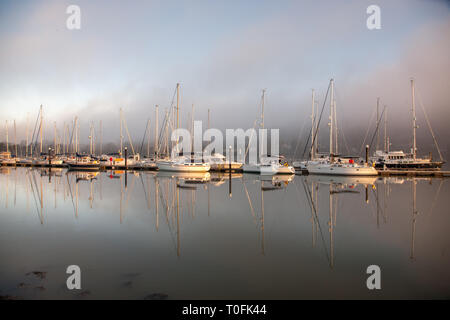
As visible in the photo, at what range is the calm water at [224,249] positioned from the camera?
661 cm

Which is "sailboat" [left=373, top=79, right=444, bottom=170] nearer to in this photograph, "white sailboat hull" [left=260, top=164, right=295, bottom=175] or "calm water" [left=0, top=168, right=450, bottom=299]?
"white sailboat hull" [left=260, top=164, right=295, bottom=175]

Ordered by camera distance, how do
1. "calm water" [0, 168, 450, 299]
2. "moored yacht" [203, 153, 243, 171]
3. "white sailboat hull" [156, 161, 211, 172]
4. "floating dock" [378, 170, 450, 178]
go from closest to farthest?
"calm water" [0, 168, 450, 299] < "floating dock" [378, 170, 450, 178] < "white sailboat hull" [156, 161, 211, 172] < "moored yacht" [203, 153, 243, 171]

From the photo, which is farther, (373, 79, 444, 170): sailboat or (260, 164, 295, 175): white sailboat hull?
(373, 79, 444, 170): sailboat

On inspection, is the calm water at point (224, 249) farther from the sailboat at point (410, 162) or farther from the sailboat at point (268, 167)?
the sailboat at point (410, 162)

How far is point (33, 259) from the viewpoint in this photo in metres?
8.38

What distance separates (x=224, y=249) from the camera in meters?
9.56

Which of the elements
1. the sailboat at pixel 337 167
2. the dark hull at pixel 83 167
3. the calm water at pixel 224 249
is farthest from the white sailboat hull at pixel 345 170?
the dark hull at pixel 83 167

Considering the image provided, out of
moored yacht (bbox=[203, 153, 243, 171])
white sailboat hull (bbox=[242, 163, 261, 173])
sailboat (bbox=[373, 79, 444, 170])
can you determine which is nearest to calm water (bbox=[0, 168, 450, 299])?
white sailboat hull (bbox=[242, 163, 261, 173])

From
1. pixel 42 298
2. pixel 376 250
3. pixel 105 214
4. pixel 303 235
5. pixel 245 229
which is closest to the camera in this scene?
pixel 42 298

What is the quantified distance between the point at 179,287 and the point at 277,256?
3501mm

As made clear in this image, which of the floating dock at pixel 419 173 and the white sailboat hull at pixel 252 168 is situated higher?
the white sailboat hull at pixel 252 168

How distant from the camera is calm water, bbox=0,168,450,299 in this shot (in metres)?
6.61
